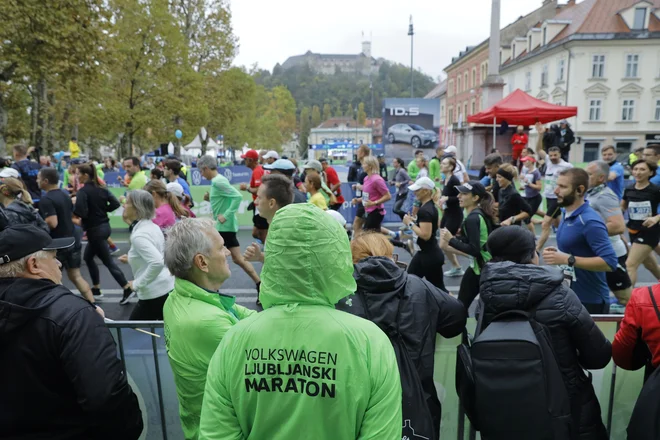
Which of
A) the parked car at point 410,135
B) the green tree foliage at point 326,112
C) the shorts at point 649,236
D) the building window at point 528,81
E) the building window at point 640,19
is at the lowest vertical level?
the shorts at point 649,236

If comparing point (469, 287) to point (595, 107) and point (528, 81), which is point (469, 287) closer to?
point (595, 107)

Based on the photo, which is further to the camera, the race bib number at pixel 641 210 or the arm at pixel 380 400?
the race bib number at pixel 641 210

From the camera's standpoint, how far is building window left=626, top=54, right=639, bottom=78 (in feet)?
139

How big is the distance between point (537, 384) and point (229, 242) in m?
5.41

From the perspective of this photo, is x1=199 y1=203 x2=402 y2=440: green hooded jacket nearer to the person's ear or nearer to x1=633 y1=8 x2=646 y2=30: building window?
the person's ear

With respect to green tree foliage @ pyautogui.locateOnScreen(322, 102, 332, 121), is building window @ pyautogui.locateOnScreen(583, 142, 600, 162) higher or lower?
lower

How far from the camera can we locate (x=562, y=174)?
405 cm

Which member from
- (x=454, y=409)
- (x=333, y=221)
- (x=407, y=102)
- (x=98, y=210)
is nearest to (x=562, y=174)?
(x=454, y=409)

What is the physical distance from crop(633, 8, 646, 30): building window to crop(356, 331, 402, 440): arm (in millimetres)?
51042

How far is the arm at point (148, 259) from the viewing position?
4.16m

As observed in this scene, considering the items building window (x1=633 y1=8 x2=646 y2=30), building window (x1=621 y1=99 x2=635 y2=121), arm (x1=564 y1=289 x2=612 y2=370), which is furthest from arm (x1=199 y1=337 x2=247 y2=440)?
building window (x1=633 y1=8 x2=646 y2=30)

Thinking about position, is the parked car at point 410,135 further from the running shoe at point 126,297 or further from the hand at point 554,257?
the hand at point 554,257

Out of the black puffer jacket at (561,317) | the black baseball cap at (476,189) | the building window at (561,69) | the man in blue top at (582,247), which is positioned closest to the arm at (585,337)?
the black puffer jacket at (561,317)

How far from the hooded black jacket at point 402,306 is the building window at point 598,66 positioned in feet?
158
